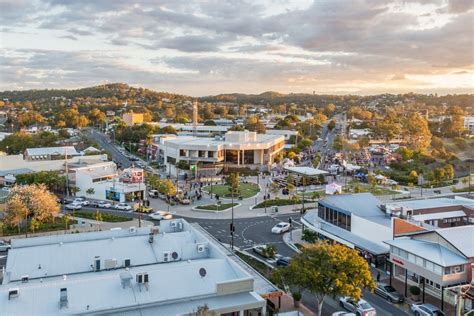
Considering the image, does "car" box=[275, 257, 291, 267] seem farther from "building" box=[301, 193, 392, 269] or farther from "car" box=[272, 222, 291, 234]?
"car" box=[272, 222, 291, 234]

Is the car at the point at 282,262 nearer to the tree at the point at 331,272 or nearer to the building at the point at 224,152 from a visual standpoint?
the tree at the point at 331,272

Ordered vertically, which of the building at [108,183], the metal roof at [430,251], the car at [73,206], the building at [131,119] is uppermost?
the building at [131,119]

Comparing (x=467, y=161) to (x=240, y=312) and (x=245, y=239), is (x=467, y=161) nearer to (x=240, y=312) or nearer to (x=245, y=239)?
(x=245, y=239)

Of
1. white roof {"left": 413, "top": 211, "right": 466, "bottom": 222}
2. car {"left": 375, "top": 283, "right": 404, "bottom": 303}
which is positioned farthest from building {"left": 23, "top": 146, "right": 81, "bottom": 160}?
car {"left": 375, "top": 283, "right": 404, "bottom": 303}

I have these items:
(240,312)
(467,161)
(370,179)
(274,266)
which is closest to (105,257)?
A: (240,312)

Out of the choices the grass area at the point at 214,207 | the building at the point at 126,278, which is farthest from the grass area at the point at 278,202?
the building at the point at 126,278

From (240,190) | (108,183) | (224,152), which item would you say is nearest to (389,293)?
(240,190)
